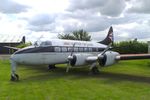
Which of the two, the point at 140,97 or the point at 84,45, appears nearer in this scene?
the point at 140,97

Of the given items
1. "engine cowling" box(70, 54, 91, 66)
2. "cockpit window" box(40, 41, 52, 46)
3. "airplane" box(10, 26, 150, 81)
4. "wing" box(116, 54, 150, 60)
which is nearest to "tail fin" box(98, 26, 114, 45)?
"airplane" box(10, 26, 150, 81)

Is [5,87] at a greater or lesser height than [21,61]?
lesser

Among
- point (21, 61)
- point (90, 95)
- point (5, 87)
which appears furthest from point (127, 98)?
point (21, 61)

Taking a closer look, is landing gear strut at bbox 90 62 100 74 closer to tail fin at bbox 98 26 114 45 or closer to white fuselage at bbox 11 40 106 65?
white fuselage at bbox 11 40 106 65

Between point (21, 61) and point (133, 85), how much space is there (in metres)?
7.68

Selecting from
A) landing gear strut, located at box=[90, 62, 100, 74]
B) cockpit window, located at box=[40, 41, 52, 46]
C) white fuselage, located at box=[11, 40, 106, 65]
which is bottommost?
landing gear strut, located at box=[90, 62, 100, 74]

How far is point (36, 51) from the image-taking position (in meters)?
20.0

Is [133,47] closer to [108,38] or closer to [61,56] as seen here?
[108,38]

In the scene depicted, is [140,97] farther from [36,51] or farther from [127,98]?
[36,51]

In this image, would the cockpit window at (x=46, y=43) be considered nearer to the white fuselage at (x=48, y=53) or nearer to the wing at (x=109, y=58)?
the white fuselage at (x=48, y=53)

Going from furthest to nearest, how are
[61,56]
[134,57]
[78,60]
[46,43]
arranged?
[61,56], [46,43], [78,60], [134,57]

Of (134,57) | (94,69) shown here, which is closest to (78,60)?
(94,69)

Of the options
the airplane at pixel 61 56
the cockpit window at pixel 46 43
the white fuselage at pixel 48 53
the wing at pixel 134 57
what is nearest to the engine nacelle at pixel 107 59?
the airplane at pixel 61 56

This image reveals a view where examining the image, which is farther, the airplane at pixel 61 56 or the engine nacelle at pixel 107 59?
the engine nacelle at pixel 107 59
